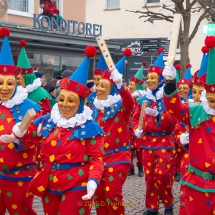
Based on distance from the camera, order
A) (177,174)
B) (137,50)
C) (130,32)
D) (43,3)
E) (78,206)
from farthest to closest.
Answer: (130,32) < (137,50) < (43,3) < (177,174) < (78,206)

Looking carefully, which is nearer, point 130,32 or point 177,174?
point 177,174

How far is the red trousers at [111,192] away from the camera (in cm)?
559

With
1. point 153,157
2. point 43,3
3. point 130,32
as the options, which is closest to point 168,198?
point 153,157

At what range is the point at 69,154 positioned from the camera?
433 centimetres

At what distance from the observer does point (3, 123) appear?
190 inches

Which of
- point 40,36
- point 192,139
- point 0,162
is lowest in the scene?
point 0,162

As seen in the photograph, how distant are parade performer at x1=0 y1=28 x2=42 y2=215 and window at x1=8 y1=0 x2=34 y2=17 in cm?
1142

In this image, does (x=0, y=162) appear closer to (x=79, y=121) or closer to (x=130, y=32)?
(x=79, y=121)

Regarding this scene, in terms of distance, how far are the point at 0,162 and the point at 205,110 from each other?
7.07 ft

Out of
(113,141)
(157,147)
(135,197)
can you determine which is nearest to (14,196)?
(113,141)

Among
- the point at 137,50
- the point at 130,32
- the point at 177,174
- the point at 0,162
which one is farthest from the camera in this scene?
the point at 130,32

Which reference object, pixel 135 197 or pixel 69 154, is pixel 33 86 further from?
pixel 69 154

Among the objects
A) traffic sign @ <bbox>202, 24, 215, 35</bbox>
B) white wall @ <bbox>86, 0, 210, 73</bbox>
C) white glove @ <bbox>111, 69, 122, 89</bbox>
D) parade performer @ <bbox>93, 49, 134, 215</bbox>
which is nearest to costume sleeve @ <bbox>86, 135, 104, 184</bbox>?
→ white glove @ <bbox>111, 69, 122, 89</bbox>

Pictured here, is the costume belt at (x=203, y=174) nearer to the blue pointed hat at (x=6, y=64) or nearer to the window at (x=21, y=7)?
the blue pointed hat at (x=6, y=64)
